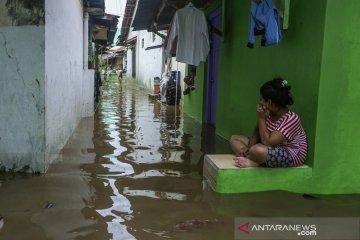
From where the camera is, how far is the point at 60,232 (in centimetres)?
302

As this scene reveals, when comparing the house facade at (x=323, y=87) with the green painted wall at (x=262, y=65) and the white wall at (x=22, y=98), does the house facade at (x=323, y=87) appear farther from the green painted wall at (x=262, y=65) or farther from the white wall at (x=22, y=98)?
the white wall at (x=22, y=98)

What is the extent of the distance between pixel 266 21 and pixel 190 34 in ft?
9.73

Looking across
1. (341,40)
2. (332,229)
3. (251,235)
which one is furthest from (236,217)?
(341,40)

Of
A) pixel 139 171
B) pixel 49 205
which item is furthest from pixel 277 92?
pixel 49 205

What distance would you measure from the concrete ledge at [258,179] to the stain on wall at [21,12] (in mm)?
2719

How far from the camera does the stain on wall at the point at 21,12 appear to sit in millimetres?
4445

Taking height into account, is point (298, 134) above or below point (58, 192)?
above

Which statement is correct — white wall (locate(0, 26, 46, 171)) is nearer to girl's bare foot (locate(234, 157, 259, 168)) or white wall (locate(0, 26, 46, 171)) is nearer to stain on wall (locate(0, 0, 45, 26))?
stain on wall (locate(0, 0, 45, 26))

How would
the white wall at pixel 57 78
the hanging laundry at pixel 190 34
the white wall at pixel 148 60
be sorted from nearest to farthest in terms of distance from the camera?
the white wall at pixel 57 78, the hanging laundry at pixel 190 34, the white wall at pixel 148 60

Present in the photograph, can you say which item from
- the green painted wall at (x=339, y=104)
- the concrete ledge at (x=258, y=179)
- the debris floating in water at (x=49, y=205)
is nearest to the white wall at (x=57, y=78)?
the debris floating in water at (x=49, y=205)

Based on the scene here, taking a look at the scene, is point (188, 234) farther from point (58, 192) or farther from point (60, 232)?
point (58, 192)

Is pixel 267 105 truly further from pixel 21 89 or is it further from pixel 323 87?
pixel 21 89

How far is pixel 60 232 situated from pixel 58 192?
1075 mm

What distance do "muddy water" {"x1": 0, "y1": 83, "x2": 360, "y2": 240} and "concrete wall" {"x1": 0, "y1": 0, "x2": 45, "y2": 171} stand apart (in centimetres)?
30
